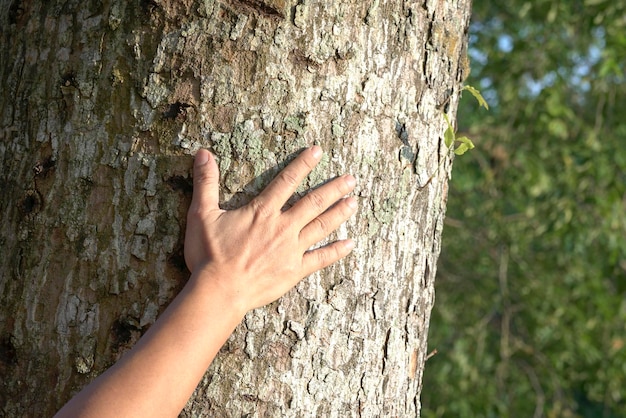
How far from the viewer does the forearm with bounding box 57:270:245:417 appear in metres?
1.24

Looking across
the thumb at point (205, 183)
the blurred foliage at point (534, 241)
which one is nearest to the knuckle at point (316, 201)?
the thumb at point (205, 183)

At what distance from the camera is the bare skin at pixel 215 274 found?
1254 millimetres

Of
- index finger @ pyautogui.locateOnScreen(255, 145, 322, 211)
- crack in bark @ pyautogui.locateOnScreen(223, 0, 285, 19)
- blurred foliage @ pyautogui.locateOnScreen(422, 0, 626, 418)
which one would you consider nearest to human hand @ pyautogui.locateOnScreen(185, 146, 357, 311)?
index finger @ pyautogui.locateOnScreen(255, 145, 322, 211)

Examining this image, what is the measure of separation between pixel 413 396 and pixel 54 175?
0.88 metres

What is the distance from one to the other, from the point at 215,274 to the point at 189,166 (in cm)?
21

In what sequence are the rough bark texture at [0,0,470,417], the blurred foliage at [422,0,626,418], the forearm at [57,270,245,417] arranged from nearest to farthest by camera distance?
the forearm at [57,270,245,417]
the rough bark texture at [0,0,470,417]
the blurred foliage at [422,0,626,418]

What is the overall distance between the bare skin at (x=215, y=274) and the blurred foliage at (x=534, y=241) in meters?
3.38

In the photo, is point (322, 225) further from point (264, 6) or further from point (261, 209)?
point (264, 6)

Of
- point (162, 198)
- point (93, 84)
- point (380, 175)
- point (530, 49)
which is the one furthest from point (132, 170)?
point (530, 49)

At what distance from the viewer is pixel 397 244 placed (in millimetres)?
1484

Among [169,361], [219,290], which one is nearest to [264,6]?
[219,290]

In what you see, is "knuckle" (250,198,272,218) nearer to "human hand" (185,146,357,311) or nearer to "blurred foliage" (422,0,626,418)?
"human hand" (185,146,357,311)

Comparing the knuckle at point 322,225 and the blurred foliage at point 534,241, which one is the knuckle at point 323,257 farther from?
the blurred foliage at point 534,241

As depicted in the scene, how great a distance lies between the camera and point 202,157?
132cm
